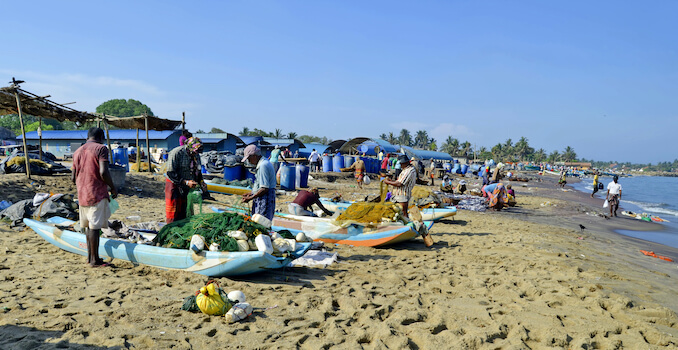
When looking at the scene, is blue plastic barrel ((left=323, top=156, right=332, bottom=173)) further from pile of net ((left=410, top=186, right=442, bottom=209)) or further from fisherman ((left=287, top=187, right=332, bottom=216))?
fisherman ((left=287, top=187, right=332, bottom=216))

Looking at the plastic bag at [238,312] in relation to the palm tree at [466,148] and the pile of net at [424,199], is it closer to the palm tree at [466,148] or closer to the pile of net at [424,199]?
the pile of net at [424,199]

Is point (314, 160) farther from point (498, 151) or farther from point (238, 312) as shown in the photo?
point (498, 151)

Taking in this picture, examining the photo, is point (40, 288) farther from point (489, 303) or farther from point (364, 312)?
point (489, 303)

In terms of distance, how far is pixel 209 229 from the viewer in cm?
542

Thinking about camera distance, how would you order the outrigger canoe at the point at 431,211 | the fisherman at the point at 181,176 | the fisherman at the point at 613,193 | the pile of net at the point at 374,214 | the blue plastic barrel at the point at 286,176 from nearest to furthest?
the fisherman at the point at 181,176
the pile of net at the point at 374,214
the outrigger canoe at the point at 431,211
the fisherman at the point at 613,193
the blue plastic barrel at the point at 286,176

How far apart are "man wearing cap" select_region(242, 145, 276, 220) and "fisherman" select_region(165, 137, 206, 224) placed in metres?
0.78

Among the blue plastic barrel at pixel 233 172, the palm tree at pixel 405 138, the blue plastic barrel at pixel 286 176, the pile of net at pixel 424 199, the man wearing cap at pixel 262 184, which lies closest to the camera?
the man wearing cap at pixel 262 184

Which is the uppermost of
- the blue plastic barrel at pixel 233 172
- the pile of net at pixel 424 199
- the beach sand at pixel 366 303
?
the blue plastic barrel at pixel 233 172

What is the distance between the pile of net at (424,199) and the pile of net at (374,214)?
11.6ft

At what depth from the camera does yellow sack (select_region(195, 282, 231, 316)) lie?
4.00m

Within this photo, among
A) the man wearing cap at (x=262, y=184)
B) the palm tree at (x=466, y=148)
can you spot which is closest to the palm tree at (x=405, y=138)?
the palm tree at (x=466, y=148)

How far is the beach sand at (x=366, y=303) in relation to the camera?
3.65 meters

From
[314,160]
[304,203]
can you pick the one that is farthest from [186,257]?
[314,160]

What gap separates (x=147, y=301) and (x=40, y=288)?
134cm
